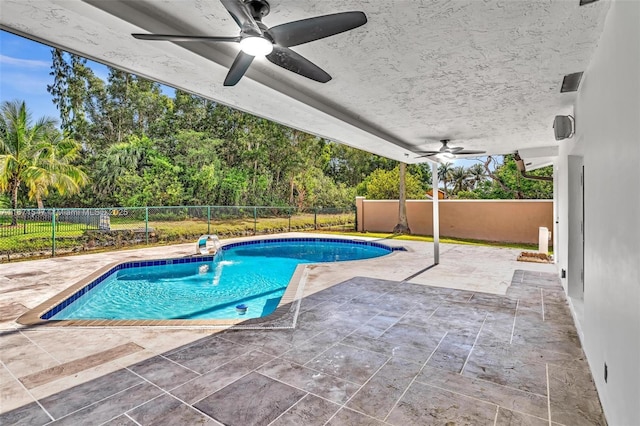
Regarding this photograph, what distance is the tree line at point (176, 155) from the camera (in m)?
14.5

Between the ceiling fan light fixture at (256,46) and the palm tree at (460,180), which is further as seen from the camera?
the palm tree at (460,180)

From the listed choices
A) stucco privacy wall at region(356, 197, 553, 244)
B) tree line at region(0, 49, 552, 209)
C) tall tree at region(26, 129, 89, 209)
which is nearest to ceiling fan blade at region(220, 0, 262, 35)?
tall tree at region(26, 129, 89, 209)

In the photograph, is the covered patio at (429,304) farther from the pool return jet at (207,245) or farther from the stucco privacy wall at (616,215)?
the pool return jet at (207,245)

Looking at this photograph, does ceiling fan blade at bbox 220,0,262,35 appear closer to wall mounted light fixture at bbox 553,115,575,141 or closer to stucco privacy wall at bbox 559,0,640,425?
stucco privacy wall at bbox 559,0,640,425

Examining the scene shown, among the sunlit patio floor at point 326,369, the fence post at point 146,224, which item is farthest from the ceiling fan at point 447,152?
the fence post at point 146,224

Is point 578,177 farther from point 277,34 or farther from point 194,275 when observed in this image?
point 194,275

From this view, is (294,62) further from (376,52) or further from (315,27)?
(376,52)

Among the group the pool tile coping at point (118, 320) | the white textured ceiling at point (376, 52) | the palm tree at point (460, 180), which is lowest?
the pool tile coping at point (118, 320)

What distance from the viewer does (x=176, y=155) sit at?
52.0ft

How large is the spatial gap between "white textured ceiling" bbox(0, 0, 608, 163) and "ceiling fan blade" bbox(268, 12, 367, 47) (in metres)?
0.18

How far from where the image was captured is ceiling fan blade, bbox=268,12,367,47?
76.9 inches

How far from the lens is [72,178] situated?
1123 cm

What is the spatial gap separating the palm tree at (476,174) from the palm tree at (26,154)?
21.7 metres

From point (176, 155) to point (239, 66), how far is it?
48.8ft
